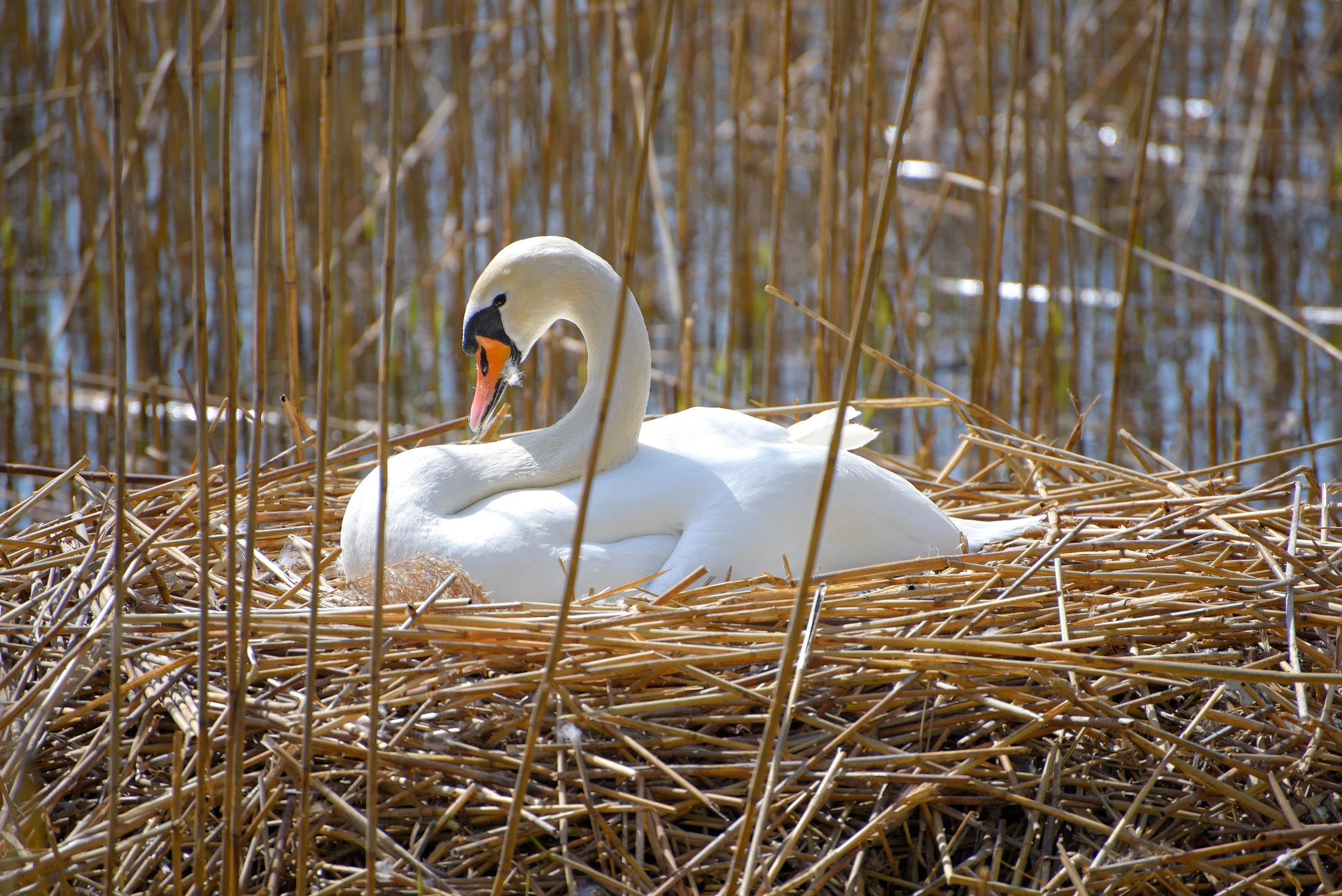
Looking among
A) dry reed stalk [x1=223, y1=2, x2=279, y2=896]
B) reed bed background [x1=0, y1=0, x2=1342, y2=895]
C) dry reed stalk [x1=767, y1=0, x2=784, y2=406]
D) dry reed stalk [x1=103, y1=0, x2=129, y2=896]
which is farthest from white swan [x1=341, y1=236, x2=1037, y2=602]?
dry reed stalk [x1=767, y1=0, x2=784, y2=406]

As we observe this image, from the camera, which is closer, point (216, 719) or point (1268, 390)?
point (216, 719)

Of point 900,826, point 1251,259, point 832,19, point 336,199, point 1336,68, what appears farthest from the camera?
point 1336,68

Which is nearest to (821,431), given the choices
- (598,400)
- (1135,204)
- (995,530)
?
(995,530)

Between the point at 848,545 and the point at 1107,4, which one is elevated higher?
the point at 1107,4

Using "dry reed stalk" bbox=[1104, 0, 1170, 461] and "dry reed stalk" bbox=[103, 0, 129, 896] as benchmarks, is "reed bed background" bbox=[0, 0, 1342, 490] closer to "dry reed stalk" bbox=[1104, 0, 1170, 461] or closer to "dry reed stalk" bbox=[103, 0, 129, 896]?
"dry reed stalk" bbox=[1104, 0, 1170, 461]

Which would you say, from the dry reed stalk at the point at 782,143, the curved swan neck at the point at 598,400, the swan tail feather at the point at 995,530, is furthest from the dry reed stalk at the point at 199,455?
the dry reed stalk at the point at 782,143

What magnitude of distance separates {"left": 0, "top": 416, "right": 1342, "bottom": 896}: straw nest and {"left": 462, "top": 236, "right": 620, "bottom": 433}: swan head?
61cm

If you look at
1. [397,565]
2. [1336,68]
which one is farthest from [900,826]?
[1336,68]

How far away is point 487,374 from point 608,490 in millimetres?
469

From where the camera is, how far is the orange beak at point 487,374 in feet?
9.93

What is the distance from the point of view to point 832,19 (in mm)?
3816

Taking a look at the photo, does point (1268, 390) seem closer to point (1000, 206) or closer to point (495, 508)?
point (1000, 206)

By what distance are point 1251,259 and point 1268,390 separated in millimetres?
1824

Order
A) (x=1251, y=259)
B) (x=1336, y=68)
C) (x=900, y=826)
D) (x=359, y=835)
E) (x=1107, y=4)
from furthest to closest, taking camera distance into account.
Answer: (x=1107, y=4) → (x=1336, y=68) → (x=1251, y=259) → (x=900, y=826) → (x=359, y=835)
